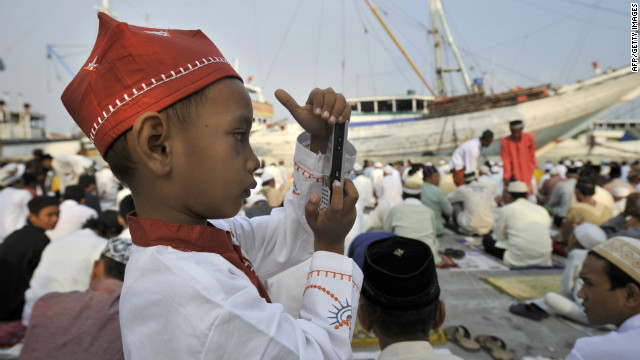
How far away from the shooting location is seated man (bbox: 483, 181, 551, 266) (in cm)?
491

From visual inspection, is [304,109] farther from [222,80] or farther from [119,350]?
[119,350]


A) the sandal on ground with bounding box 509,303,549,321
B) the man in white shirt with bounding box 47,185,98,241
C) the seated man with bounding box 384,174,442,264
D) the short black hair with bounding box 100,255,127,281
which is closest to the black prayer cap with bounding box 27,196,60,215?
the man in white shirt with bounding box 47,185,98,241

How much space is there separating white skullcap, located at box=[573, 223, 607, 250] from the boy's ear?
14.9 ft

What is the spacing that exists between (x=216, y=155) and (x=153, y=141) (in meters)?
0.15

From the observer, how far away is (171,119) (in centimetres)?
82

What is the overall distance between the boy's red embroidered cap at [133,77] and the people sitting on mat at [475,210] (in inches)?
266

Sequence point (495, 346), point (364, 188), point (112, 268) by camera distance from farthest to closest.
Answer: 1. point (364, 188)
2. point (495, 346)
3. point (112, 268)

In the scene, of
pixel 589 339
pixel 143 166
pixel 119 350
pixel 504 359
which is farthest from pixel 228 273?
pixel 504 359

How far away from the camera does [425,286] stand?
152cm

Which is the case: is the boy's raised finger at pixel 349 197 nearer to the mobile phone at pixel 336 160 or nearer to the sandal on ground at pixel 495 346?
the mobile phone at pixel 336 160

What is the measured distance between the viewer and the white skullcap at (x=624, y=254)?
181 centimetres

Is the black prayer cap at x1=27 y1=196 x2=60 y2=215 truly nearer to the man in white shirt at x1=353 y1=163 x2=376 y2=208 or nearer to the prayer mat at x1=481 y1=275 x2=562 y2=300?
the prayer mat at x1=481 y1=275 x2=562 y2=300

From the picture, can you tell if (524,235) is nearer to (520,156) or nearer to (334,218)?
(520,156)

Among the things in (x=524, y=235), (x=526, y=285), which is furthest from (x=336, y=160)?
(x=524, y=235)
